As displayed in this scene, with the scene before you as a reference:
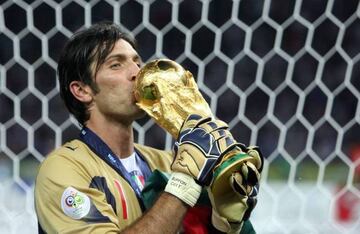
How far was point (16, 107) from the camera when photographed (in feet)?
4.56

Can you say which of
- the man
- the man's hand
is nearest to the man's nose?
the man

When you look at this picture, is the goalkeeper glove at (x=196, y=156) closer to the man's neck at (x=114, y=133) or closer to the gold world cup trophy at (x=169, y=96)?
the gold world cup trophy at (x=169, y=96)

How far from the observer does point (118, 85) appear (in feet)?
2.45

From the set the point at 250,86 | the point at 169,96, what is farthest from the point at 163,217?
the point at 250,86

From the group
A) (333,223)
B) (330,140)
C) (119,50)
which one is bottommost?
(333,223)

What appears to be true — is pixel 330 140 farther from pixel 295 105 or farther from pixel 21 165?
pixel 21 165

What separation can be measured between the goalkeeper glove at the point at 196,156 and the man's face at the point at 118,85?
138mm

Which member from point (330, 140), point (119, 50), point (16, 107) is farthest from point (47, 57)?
point (330, 140)

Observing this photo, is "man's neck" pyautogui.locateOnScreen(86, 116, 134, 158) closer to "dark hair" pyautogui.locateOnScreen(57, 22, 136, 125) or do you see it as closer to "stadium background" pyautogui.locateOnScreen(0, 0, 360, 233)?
"dark hair" pyautogui.locateOnScreen(57, 22, 136, 125)

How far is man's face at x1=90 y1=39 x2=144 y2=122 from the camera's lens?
2.45 ft

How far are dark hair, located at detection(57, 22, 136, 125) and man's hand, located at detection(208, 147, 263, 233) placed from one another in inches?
10.1

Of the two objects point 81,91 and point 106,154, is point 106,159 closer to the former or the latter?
point 106,154

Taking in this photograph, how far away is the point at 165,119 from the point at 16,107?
2.72ft

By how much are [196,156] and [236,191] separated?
7 cm
